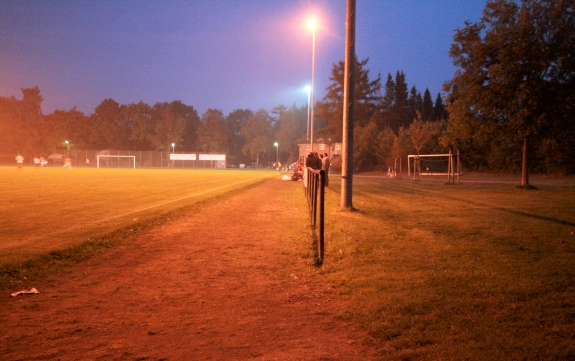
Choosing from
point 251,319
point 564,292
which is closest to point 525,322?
point 564,292

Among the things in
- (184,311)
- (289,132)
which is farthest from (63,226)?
(289,132)

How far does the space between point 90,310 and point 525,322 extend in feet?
15.3

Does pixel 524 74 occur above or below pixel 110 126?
below

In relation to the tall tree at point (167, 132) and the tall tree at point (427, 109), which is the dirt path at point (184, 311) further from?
the tall tree at point (167, 132)

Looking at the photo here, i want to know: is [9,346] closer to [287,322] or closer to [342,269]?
[287,322]

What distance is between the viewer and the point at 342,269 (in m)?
6.63

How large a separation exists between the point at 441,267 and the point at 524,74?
58.7 feet

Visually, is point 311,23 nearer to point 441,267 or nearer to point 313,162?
point 313,162

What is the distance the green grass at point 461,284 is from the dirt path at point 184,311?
0.46m

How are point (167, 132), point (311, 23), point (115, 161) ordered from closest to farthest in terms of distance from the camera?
point (311, 23), point (115, 161), point (167, 132)

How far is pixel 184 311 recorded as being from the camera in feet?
16.1

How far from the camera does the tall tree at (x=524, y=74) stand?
19.9 metres

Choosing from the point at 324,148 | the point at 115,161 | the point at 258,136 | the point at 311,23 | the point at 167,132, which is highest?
the point at 311,23

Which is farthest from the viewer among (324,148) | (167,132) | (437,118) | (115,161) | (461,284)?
(167,132)
